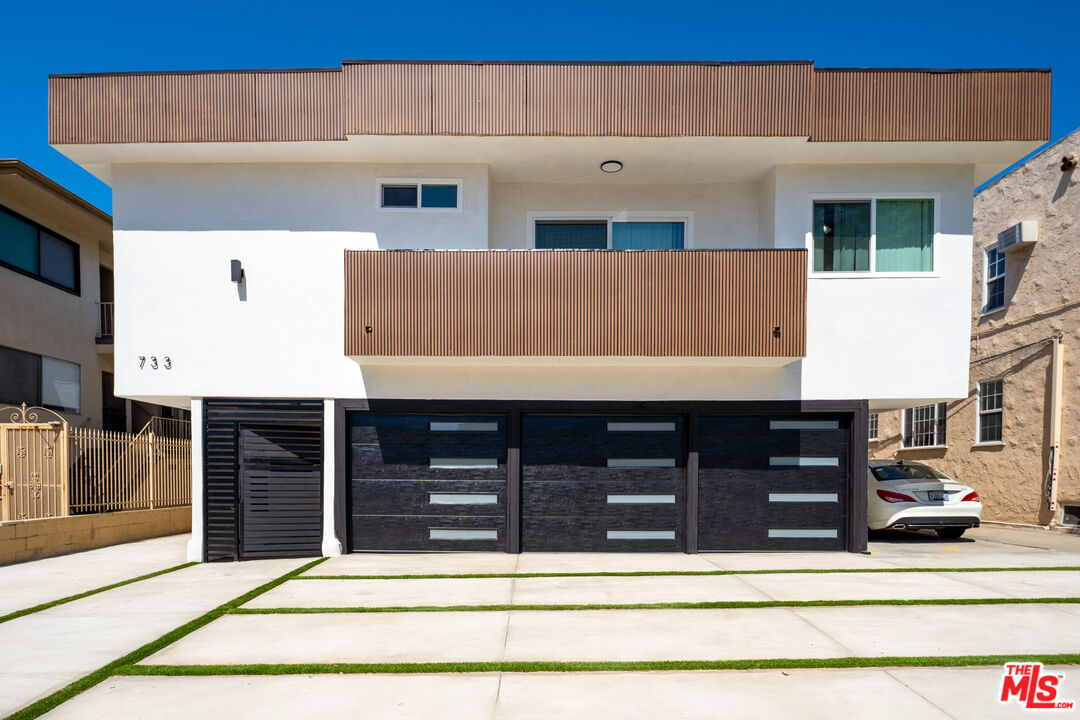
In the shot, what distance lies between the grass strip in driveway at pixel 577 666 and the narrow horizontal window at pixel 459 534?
16.7 feet

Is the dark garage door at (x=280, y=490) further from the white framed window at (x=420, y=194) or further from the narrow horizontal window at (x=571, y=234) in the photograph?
the narrow horizontal window at (x=571, y=234)

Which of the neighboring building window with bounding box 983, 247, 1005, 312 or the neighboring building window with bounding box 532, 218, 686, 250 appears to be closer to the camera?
the neighboring building window with bounding box 532, 218, 686, 250

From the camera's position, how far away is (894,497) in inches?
443

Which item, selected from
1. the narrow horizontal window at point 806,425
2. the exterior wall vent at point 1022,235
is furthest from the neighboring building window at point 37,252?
the exterior wall vent at point 1022,235

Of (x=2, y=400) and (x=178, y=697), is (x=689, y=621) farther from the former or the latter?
(x=2, y=400)

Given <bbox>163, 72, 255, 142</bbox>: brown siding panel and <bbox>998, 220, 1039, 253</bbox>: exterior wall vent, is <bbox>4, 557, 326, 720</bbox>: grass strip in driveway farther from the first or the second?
<bbox>998, 220, 1039, 253</bbox>: exterior wall vent

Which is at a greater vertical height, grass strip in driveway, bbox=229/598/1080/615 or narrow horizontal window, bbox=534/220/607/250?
narrow horizontal window, bbox=534/220/607/250

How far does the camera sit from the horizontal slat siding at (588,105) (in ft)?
31.1

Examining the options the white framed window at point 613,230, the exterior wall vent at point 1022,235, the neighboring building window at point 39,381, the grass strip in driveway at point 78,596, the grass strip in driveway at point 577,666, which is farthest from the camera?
the exterior wall vent at point 1022,235

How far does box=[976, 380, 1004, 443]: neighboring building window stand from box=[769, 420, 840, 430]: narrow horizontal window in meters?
7.50

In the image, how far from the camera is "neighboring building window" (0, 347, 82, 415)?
46.0 ft

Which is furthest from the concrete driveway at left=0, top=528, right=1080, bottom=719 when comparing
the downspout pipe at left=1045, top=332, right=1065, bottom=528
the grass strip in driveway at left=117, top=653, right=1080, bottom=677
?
the downspout pipe at left=1045, top=332, right=1065, bottom=528

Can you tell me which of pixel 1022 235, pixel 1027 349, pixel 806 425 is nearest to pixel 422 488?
pixel 806 425

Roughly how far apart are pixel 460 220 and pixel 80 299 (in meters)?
11.4
